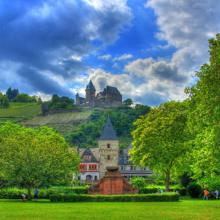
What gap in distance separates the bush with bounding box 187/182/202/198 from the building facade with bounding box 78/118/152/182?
192 feet

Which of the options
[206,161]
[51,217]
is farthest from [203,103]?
[51,217]

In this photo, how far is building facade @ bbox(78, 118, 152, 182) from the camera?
125625 millimetres

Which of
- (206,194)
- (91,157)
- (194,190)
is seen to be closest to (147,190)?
(194,190)

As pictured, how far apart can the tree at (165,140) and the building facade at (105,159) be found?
57008mm

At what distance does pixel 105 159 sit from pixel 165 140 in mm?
61439

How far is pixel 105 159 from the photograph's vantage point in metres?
126

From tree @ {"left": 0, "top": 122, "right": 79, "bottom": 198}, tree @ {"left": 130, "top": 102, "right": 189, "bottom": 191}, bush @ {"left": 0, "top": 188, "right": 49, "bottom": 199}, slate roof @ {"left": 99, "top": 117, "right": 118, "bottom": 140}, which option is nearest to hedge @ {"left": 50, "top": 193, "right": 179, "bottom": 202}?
tree @ {"left": 0, "top": 122, "right": 79, "bottom": 198}

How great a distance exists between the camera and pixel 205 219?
27.6m

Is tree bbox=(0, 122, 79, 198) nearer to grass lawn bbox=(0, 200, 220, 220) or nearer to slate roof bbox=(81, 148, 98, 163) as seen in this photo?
grass lawn bbox=(0, 200, 220, 220)

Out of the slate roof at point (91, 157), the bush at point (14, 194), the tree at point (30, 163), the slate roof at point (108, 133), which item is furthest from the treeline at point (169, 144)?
the slate roof at point (91, 157)

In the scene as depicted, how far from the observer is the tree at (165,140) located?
65.4 m

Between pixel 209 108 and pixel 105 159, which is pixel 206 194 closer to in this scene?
pixel 209 108

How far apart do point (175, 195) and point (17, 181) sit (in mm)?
19323

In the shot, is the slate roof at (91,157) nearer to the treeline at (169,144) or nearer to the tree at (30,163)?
the treeline at (169,144)
